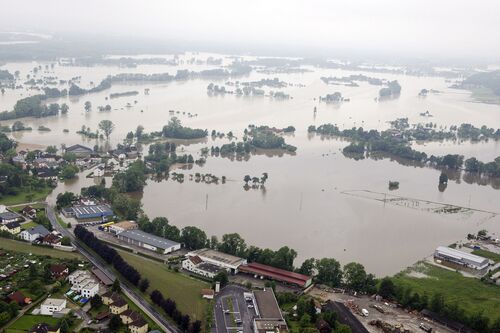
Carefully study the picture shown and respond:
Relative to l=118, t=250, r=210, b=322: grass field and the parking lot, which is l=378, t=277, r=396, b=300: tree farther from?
l=118, t=250, r=210, b=322: grass field

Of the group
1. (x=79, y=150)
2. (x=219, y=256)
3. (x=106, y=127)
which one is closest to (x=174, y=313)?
(x=219, y=256)

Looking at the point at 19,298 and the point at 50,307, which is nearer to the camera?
the point at 50,307

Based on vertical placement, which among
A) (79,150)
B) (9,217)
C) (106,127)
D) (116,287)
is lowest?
(116,287)

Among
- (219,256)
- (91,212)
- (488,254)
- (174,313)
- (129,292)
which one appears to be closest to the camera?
(174,313)

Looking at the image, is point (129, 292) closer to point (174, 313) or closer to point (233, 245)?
point (174, 313)

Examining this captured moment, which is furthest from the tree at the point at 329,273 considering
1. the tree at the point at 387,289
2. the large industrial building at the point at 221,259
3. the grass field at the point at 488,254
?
the grass field at the point at 488,254

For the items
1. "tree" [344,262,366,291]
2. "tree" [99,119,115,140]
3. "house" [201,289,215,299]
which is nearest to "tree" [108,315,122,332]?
"house" [201,289,215,299]
